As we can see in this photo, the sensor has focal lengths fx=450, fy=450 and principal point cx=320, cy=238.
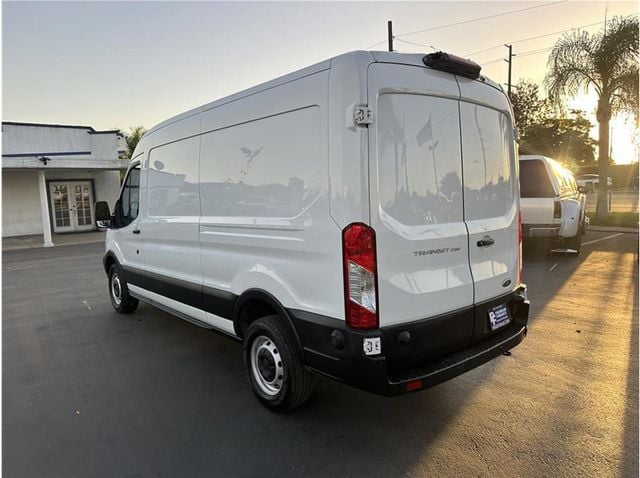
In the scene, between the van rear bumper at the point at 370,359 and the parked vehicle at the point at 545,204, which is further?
the parked vehicle at the point at 545,204

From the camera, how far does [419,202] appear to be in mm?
2977

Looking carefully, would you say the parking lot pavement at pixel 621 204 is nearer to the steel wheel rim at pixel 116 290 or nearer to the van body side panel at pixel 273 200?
the steel wheel rim at pixel 116 290

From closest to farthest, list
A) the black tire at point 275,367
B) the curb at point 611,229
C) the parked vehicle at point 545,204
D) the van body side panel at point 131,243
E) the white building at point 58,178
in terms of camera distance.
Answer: the black tire at point 275,367 → the van body side panel at point 131,243 → the parked vehicle at point 545,204 → the curb at point 611,229 → the white building at point 58,178

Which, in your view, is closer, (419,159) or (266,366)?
(419,159)

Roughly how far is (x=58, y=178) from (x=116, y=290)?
15.8m

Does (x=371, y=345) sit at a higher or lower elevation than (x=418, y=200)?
lower

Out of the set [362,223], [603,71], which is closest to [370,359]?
[362,223]

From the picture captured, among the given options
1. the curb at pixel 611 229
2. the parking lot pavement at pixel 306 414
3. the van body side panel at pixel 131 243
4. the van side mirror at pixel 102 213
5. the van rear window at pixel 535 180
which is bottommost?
the parking lot pavement at pixel 306 414

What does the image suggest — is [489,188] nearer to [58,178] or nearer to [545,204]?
[545,204]

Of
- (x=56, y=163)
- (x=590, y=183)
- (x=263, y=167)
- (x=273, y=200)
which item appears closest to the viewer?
(x=273, y=200)

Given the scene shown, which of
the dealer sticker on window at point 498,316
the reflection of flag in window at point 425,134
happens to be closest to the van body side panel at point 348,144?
the reflection of flag in window at point 425,134

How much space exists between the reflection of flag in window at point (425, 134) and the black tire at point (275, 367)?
1.62m

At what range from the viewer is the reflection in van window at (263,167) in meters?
3.02

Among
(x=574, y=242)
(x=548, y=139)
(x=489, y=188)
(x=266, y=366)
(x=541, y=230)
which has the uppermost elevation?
(x=548, y=139)
